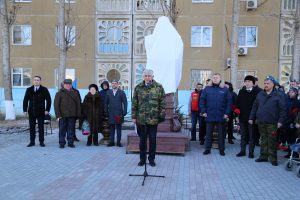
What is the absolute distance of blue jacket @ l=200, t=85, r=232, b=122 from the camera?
31.2 ft

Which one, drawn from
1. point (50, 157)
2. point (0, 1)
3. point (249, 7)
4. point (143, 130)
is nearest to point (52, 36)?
point (0, 1)

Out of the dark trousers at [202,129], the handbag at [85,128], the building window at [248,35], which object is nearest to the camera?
the handbag at [85,128]

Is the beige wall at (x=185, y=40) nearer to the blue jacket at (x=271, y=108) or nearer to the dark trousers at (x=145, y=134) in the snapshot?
the blue jacket at (x=271, y=108)

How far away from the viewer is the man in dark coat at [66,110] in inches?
402

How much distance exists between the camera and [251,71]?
23875 mm

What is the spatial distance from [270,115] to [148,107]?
111 inches

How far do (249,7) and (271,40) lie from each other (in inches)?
96.9

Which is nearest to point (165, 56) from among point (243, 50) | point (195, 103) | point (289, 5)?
point (195, 103)

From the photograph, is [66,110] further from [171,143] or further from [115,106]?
[171,143]

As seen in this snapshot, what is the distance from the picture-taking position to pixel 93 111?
35.0 ft

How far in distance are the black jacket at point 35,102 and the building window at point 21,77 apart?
601 inches

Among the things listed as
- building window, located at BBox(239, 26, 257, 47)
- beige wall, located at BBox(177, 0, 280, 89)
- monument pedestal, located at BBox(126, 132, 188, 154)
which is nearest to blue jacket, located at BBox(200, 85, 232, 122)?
monument pedestal, located at BBox(126, 132, 188, 154)

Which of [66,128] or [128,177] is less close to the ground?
[66,128]

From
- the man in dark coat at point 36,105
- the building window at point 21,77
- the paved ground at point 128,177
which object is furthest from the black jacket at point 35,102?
the building window at point 21,77
